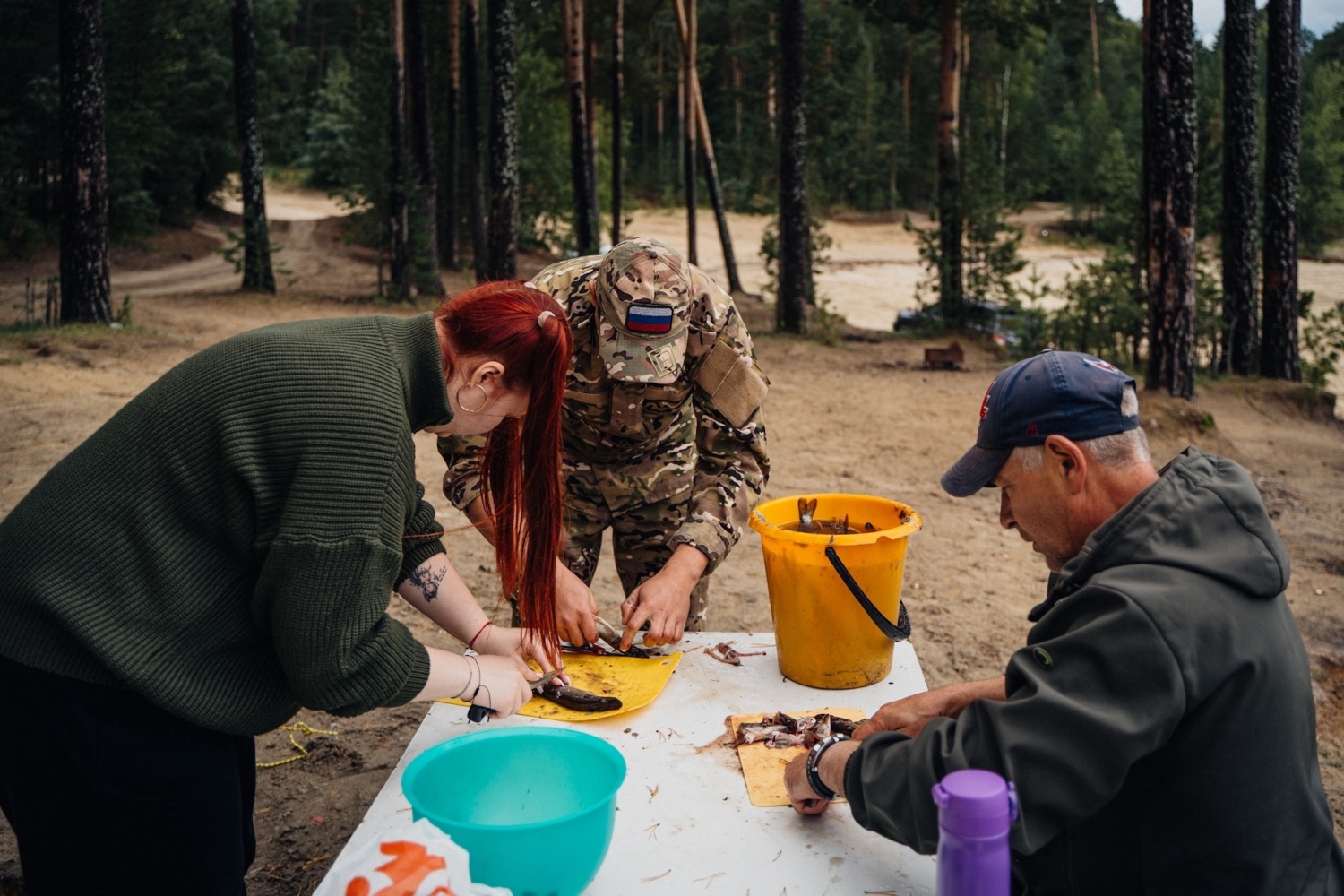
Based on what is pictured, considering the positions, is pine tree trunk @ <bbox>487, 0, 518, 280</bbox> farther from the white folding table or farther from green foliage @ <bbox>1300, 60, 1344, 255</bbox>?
Answer: green foliage @ <bbox>1300, 60, 1344, 255</bbox>

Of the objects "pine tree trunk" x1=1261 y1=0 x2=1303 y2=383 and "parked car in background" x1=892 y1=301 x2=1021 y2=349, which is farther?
"parked car in background" x1=892 y1=301 x2=1021 y2=349

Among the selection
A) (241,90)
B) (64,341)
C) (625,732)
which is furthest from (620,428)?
(241,90)

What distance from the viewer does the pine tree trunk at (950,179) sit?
14386 millimetres

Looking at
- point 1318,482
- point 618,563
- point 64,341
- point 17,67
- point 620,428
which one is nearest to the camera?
point 620,428

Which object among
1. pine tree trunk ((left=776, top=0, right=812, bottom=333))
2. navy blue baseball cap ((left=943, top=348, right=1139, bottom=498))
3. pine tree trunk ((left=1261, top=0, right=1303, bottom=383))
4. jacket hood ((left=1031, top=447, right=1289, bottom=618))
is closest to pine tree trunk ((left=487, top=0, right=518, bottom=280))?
pine tree trunk ((left=776, top=0, right=812, bottom=333))

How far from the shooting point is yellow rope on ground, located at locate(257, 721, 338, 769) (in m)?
3.78

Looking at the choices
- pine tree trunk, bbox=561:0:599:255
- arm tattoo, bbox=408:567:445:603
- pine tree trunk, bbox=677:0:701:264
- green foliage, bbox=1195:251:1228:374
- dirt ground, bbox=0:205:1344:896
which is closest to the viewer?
arm tattoo, bbox=408:567:445:603

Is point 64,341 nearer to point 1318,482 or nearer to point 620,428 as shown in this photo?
point 620,428

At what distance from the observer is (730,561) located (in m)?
6.16

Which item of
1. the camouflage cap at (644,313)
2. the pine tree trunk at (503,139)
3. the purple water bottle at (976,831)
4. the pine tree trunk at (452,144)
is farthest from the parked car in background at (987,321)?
the purple water bottle at (976,831)

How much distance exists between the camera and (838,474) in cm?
791

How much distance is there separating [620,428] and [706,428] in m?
0.25

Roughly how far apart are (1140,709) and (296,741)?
127 inches

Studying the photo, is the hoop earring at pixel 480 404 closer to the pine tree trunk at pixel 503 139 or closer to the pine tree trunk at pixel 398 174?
the pine tree trunk at pixel 503 139
